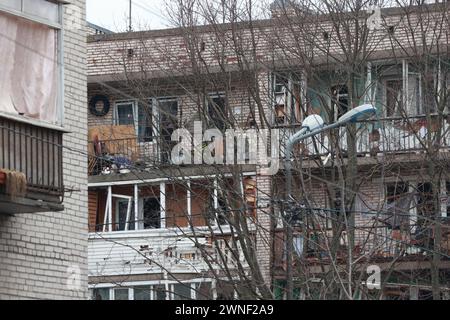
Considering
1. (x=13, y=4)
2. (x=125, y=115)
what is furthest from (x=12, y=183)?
(x=125, y=115)

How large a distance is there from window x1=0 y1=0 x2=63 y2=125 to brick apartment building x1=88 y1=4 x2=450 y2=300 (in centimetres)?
870

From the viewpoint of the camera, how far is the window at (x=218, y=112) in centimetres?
2830

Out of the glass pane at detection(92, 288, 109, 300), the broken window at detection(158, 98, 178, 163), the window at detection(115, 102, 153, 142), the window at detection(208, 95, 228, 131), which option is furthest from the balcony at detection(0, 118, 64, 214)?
the glass pane at detection(92, 288, 109, 300)

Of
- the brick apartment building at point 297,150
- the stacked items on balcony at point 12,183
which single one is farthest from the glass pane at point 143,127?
the stacked items on balcony at point 12,183

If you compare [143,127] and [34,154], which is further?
[143,127]

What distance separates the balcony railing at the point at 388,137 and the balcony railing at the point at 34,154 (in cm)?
1110

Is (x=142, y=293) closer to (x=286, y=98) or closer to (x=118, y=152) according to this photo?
(x=118, y=152)

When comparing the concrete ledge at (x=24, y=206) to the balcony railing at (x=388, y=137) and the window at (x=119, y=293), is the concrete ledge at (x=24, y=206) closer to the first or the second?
the balcony railing at (x=388, y=137)

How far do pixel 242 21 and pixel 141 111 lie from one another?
5.77 meters

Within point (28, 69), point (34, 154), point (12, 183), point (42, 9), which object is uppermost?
point (42, 9)

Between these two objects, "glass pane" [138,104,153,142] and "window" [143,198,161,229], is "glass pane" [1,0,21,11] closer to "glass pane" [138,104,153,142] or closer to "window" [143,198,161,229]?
"glass pane" [138,104,153,142]

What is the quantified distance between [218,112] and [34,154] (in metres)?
11.2

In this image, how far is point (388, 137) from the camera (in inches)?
1164

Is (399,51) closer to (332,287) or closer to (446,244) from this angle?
(446,244)
